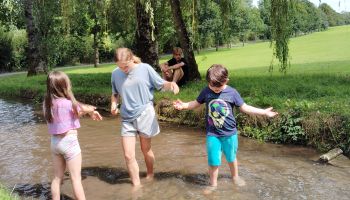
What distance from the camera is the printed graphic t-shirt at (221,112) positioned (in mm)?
6254

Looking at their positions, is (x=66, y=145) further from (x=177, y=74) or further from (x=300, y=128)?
(x=177, y=74)

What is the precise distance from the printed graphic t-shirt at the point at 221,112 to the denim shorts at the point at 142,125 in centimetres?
86

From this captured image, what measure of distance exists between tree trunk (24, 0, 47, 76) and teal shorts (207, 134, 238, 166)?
2074 centimetres

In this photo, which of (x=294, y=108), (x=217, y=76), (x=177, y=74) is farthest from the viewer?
(x=177, y=74)

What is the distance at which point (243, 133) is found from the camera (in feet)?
31.9

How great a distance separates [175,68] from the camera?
13.2 m

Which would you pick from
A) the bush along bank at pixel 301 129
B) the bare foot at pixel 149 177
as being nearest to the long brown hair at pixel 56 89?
the bare foot at pixel 149 177

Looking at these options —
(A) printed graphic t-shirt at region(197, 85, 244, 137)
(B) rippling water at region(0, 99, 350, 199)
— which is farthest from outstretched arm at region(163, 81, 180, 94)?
(B) rippling water at region(0, 99, 350, 199)

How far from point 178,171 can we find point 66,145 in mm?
2402

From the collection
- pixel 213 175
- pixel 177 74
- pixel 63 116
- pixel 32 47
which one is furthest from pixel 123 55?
pixel 32 47

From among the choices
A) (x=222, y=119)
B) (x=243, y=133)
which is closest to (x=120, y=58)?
(x=222, y=119)

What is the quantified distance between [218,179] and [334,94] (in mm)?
5094

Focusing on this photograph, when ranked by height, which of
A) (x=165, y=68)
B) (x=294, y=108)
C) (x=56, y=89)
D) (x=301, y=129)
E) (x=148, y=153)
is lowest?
(x=301, y=129)

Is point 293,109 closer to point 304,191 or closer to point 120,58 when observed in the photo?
point 304,191
